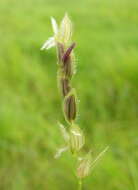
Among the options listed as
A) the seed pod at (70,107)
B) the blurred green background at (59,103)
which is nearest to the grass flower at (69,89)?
the seed pod at (70,107)

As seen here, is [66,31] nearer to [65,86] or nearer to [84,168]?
[65,86]

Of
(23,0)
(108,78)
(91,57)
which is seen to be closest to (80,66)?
(91,57)

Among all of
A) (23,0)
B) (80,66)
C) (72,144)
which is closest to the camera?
(72,144)

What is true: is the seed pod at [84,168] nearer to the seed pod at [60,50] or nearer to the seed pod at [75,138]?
the seed pod at [75,138]

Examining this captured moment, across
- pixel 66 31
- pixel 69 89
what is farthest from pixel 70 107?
pixel 66 31

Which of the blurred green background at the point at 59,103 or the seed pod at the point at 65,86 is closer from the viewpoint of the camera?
the seed pod at the point at 65,86

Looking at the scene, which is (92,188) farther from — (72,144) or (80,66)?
(80,66)

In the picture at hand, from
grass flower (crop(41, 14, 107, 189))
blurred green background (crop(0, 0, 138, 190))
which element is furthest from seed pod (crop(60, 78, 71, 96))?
blurred green background (crop(0, 0, 138, 190))
